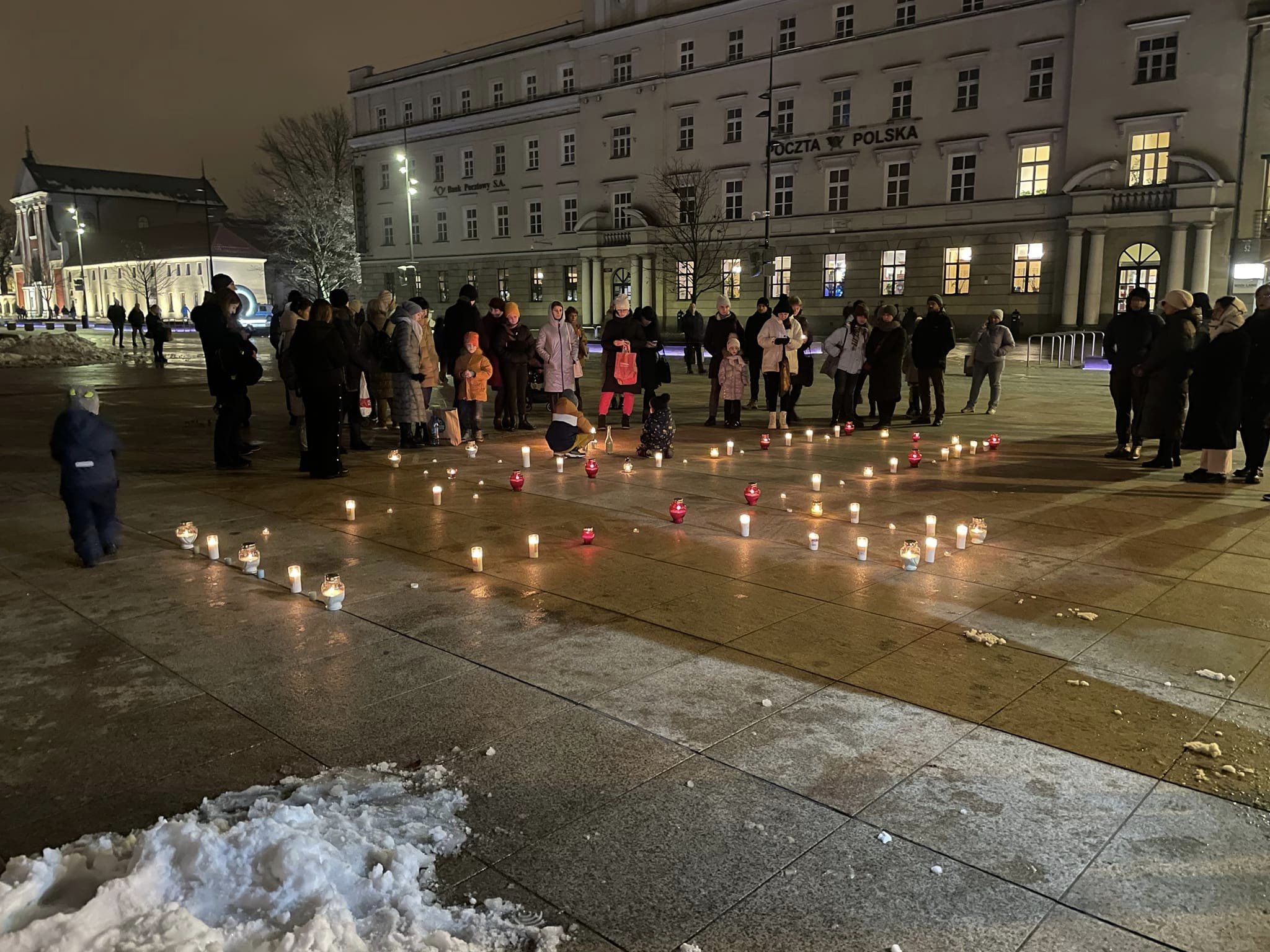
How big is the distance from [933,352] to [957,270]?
27.7 meters

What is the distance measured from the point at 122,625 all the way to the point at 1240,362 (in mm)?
10109

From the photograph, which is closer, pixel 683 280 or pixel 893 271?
pixel 893 271

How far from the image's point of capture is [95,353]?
3275 centimetres

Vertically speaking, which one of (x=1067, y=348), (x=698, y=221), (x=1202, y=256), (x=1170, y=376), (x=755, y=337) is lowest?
(x=1067, y=348)

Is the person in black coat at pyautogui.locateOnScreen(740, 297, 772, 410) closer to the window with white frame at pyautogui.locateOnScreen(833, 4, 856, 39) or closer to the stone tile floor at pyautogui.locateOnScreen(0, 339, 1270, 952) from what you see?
the stone tile floor at pyautogui.locateOnScreen(0, 339, 1270, 952)

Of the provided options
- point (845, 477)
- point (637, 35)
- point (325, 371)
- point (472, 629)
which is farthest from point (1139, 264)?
point (472, 629)

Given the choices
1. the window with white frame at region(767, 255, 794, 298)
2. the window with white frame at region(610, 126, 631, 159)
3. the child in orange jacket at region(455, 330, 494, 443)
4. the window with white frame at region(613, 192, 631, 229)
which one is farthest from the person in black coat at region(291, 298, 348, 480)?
the window with white frame at region(610, 126, 631, 159)

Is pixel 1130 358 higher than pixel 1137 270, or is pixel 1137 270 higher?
pixel 1137 270

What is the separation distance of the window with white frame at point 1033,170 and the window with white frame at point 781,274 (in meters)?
10.8

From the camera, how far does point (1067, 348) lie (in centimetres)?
3284

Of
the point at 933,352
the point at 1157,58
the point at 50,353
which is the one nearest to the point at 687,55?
the point at 1157,58

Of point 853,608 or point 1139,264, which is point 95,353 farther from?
point 1139,264

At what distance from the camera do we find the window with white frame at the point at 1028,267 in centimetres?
3762

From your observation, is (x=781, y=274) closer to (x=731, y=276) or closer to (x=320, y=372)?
(x=731, y=276)
